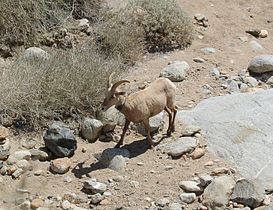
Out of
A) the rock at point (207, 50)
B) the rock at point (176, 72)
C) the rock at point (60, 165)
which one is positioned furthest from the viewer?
the rock at point (207, 50)

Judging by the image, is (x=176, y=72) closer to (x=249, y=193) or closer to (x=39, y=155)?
(x=39, y=155)

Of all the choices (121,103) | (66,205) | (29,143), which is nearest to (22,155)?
(29,143)

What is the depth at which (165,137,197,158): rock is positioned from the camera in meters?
6.35

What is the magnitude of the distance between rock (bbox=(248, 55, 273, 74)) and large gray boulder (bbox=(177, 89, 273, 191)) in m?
0.90

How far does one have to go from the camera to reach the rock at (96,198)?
5785 mm

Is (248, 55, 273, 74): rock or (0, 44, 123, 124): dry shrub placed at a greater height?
(0, 44, 123, 124): dry shrub

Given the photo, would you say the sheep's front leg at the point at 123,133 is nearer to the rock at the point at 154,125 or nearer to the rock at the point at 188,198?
the rock at the point at 154,125

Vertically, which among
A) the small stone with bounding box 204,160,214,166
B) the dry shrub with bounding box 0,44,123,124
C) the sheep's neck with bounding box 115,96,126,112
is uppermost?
the sheep's neck with bounding box 115,96,126,112

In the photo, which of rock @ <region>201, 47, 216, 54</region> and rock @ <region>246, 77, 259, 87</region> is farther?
rock @ <region>201, 47, 216, 54</region>

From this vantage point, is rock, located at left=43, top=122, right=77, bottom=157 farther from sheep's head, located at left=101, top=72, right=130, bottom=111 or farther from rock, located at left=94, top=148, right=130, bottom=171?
sheep's head, located at left=101, top=72, right=130, bottom=111

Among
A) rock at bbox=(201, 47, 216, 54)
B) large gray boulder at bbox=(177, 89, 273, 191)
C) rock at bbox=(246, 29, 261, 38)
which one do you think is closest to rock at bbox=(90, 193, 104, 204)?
large gray boulder at bbox=(177, 89, 273, 191)

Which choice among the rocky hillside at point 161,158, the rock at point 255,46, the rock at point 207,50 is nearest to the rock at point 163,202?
the rocky hillside at point 161,158

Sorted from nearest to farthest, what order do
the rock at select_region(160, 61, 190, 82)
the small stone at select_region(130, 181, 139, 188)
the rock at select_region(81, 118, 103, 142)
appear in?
1. the small stone at select_region(130, 181, 139, 188)
2. the rock at select_region(81, 118, 103, 142)
3. the rock at select_region(160, 61, 190, 82)

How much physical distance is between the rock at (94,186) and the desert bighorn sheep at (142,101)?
2.20 feet
